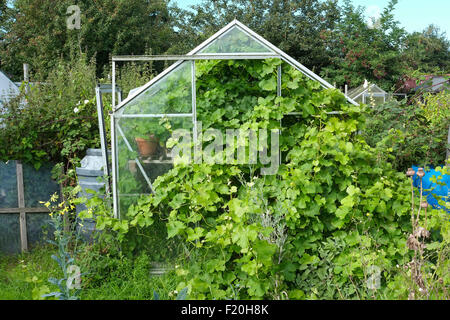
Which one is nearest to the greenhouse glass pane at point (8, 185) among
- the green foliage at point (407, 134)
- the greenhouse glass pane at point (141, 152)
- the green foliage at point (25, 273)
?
the green foliage at point (25, 273)

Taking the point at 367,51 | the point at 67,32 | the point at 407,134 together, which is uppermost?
the point at 67,32

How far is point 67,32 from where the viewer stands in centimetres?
1706

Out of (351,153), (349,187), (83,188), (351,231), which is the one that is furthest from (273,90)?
(83,188)

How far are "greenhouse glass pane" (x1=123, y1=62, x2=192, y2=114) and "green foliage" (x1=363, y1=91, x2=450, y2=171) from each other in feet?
6.58

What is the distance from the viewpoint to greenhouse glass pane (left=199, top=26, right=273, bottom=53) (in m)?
4.20

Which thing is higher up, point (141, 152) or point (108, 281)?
point (141, 152)

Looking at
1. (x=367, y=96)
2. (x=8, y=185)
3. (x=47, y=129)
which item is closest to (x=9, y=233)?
(x=8, y=185)

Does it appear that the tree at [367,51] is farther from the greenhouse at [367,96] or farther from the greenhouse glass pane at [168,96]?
the greenhouse glass pane at [168,96]

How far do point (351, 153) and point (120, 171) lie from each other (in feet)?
7.04

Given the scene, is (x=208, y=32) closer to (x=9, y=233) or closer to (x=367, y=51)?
(x=367, y=51)

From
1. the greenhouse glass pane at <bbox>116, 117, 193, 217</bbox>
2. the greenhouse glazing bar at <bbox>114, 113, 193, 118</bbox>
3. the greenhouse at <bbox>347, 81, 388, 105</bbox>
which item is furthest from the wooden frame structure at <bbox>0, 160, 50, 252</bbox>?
the greenhouse at <bbox>347, 81, 388, 105</bbox>

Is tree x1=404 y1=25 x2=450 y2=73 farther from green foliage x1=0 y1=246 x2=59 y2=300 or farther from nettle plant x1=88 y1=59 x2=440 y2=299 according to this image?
green foliage x1=0 y1=246 x2=59 y2=300

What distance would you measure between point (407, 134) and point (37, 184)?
4.20 metres
